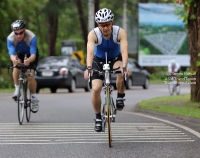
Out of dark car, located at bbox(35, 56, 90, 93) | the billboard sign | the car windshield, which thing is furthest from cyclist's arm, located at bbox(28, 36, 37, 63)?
the billboard sign

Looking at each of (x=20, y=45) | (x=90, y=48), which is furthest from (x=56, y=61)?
(x=90, y=48)

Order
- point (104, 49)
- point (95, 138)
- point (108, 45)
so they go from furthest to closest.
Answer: point (95, 138) → point (104, 49) → point (108, 45)

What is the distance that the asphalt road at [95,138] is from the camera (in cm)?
650

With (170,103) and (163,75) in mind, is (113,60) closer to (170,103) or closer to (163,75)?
(170,103)

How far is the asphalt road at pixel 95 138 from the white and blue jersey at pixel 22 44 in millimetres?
1448

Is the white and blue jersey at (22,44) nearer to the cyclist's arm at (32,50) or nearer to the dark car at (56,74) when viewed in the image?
the cyclist's arm at (32,50)

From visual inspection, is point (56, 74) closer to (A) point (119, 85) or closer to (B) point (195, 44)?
(B) point (195, 44)

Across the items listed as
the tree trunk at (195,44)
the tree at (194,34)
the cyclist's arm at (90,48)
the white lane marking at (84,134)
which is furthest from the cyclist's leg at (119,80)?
the tree trunk at (195,44)

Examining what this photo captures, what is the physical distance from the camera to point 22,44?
9.77 meters

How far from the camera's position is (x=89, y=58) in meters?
7.18

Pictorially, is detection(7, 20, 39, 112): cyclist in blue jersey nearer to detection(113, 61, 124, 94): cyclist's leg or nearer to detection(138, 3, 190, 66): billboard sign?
detection(113, 61, 124, 94): cyclist's leg

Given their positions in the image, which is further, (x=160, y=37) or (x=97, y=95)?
(x=160, y=37)

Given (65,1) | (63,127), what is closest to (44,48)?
(65,1)

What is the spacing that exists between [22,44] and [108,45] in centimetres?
283
